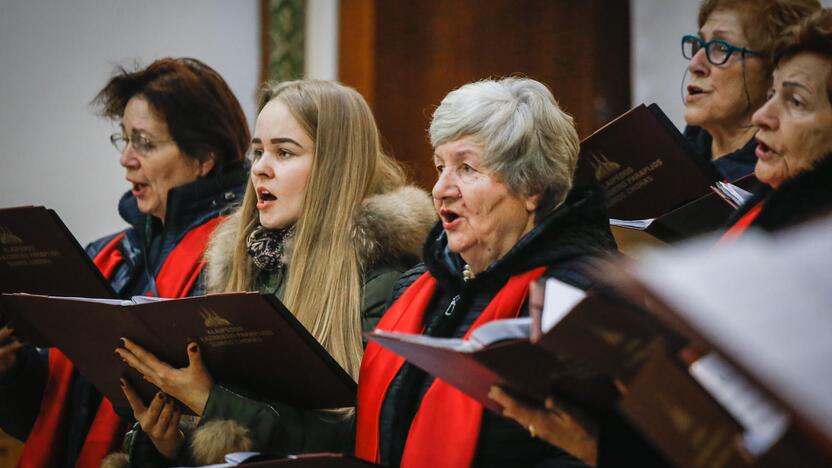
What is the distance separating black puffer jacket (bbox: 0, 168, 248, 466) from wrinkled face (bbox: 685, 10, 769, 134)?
4.50ft

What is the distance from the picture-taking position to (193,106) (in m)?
3.28

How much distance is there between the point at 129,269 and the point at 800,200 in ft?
7.32

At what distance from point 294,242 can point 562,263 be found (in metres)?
0.80

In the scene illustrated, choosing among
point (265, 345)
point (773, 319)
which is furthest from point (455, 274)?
point (773, 319)

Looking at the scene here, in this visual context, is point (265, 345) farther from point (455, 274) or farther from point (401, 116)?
point (401, 116)

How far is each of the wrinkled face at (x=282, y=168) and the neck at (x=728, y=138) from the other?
3.81ft

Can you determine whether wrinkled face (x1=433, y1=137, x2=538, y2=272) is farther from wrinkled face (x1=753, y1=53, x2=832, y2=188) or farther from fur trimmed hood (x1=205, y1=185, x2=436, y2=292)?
wrinkled face (x1=753, y1=53, x2=832, y2=188)

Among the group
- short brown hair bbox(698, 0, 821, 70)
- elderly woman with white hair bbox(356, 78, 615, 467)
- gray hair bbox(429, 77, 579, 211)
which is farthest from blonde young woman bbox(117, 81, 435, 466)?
short brown hair bbox(698, 0, 821, 70)

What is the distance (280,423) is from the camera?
2.15 m

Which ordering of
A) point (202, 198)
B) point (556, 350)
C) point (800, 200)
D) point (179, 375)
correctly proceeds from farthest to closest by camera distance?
point (202, 198)
point (179, 375)
point (800, 200)
point (556, 350)

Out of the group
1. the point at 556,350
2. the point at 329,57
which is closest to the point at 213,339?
the point at 556,350

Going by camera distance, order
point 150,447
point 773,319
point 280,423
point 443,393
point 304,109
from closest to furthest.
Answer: point 773,319 < point 443,393 < point 280,423 < point 150,447 < point 304,109

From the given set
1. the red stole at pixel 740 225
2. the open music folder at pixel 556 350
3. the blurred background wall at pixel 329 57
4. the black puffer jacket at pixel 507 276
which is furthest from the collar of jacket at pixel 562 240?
the blurred background wall at pixel 329 57

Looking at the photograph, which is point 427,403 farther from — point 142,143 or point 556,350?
point 142,143
